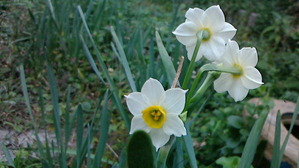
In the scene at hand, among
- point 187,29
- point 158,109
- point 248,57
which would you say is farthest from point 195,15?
point 158,109

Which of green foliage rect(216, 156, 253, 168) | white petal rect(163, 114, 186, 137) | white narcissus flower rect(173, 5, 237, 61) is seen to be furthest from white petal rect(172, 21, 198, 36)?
green foliage rect(216, 156, 253, 168)

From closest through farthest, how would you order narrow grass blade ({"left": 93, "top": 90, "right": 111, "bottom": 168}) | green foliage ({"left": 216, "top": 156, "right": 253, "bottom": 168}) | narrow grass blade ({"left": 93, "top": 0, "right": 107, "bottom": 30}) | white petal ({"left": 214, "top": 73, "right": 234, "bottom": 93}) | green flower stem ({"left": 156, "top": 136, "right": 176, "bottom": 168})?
1. green flower stem ({"left": 156, "top": 136, "right": 176, "bottom": 168})
2. white petal ({"left": 214, "top": 73, "right": 234, "bottom": 93})
3. narrow grass blade ({"left": 93, "top": 90, "right": 111, "bottom": 168})
4. green foliage ({"left": 216, "top": 156, "right": 253, "bottom": 168})
5. narrow grass blade ({"left": 93, "top": 0, "right": 107, "bottom": 30})

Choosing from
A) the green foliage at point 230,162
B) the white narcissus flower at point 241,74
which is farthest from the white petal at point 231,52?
the green foliage at point 230,162

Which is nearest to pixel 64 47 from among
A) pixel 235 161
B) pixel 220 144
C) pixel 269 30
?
pixel 220 144

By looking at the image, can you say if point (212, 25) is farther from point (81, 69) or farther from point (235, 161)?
point (81, 69)

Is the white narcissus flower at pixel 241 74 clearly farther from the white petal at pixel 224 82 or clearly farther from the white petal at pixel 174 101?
the white petal at pixel 174 101

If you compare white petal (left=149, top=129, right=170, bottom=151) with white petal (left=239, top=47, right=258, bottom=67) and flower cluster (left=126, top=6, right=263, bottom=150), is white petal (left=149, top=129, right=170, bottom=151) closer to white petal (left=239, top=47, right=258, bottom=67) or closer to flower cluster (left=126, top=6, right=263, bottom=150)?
flower cluster (left=126, top=6, right=263, bottom=150)
